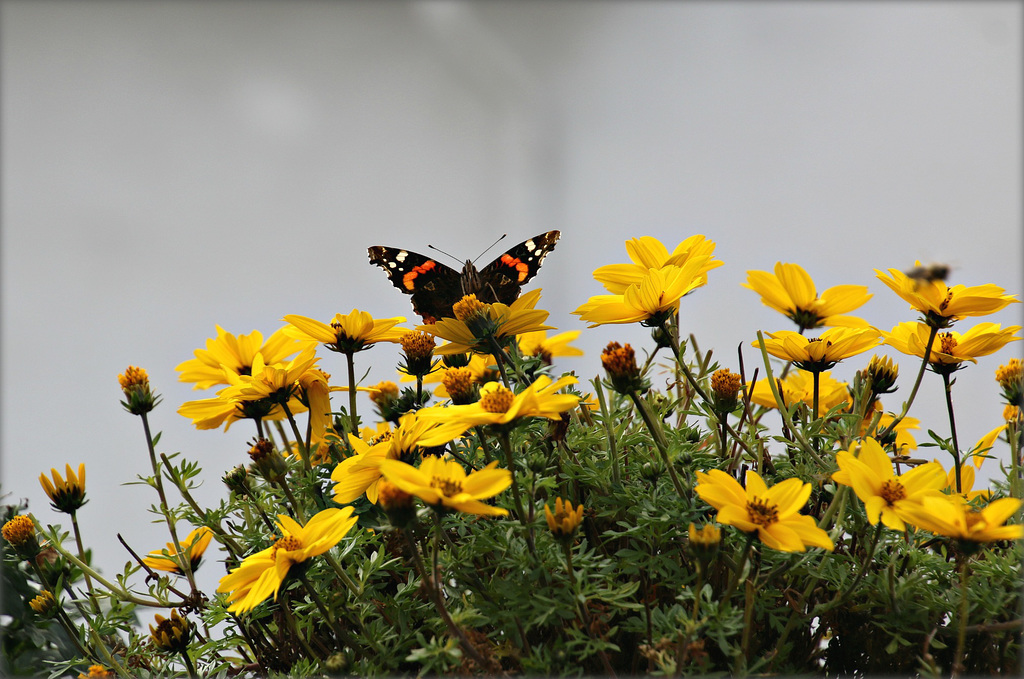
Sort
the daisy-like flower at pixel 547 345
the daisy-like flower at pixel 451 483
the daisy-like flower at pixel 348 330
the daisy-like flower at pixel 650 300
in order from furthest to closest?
the daisy-like flower at pixel 547 345 → the daisy-like flower at pixel 348 330 → the daisy-like flower at pixel 650 300 → the daisy-like flower at pixel 451 483

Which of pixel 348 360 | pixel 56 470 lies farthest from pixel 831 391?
pixel 56 470

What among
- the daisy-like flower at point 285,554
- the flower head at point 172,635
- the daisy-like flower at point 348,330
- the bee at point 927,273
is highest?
the bee at point 927,273

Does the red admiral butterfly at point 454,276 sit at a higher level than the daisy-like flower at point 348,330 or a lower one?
higher

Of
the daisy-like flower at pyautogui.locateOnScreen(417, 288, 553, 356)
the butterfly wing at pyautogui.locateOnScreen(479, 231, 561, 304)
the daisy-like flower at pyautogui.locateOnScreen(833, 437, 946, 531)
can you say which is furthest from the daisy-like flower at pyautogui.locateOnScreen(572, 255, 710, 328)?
the butterfly wing at pyautogui.locateOnScreen(479, 231, 561, 304)

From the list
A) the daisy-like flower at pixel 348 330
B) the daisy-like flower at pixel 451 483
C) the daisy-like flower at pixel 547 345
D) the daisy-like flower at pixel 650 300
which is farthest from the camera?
the daisy-like flower at pixel 547 345

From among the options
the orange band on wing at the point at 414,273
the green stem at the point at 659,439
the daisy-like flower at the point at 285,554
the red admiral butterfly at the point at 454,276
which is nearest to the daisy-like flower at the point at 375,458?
the daisy-like flower at the point at 285,554

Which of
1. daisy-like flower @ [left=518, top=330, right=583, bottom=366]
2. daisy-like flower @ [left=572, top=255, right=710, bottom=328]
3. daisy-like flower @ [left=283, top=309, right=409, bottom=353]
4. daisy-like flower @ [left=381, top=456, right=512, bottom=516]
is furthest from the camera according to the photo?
daisy-like flower @ [left=518, top=330, right=583, bottom=366]

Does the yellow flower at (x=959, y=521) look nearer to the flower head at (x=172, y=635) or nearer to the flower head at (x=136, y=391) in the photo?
the flower head at (x=172, y=635)

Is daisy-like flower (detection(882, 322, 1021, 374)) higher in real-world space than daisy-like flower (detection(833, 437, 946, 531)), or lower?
higher

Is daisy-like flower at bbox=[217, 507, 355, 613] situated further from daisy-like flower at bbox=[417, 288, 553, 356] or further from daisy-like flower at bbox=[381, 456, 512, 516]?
daisy-like flower at bbox=[417, 288, 553, 356]
